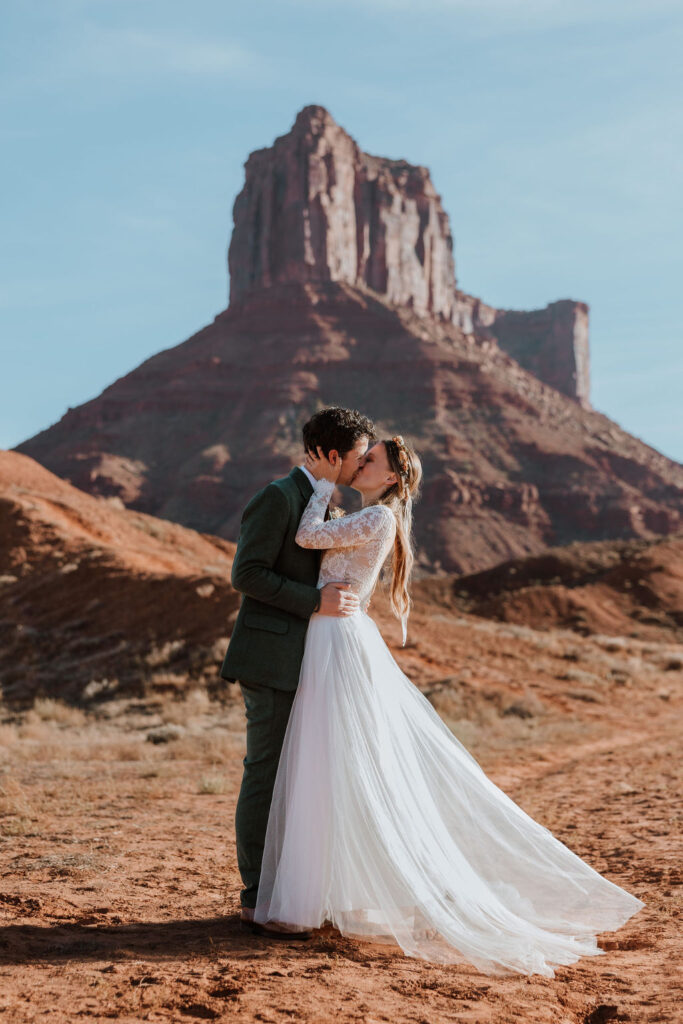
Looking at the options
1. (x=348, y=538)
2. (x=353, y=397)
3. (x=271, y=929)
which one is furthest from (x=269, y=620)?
(x=353, y=397)

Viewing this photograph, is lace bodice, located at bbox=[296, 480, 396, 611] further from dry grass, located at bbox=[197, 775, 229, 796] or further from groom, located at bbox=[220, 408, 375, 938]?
dry grass, located at bbox=[197, 775, 229, 796]

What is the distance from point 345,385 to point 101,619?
240ft

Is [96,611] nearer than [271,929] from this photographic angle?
No

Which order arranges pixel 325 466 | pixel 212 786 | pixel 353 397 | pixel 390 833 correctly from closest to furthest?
1. pixel 390 833
2. pixel 325 466
3. pixel 212 786
4. pixel 353 397

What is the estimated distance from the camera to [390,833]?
4.27 metres

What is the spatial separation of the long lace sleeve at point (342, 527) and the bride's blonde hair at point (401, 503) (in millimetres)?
179

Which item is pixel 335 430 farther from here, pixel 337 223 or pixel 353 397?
pixel 337 223

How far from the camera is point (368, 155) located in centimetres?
11569

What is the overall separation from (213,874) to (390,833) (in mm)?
2115

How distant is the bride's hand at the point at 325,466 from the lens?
183 inches

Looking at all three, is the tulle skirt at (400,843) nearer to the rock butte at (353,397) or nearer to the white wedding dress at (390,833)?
the white wedding dress at (390,833)

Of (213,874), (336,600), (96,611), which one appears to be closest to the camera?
(336,600)

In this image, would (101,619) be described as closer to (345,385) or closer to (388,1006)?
(388,1006)

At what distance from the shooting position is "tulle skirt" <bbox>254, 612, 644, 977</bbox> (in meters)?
4.18
